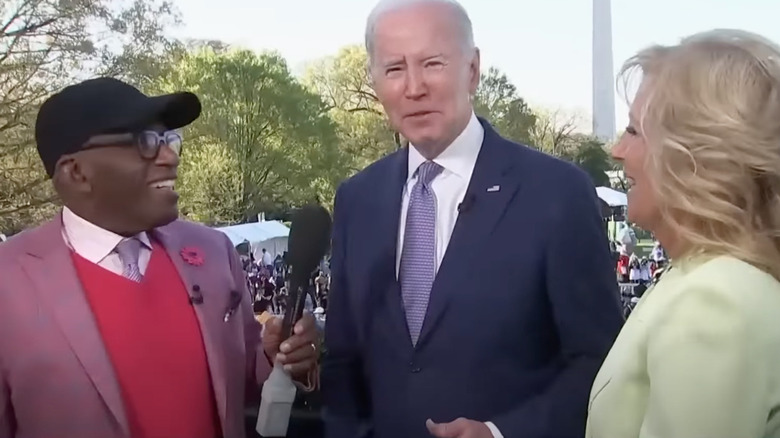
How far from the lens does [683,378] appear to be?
147 centimetres

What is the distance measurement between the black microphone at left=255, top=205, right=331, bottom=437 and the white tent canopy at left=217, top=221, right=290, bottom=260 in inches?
765

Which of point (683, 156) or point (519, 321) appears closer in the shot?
point (683, 156)

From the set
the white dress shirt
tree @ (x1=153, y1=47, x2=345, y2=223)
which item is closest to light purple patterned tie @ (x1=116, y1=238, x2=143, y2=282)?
the white dress shirt

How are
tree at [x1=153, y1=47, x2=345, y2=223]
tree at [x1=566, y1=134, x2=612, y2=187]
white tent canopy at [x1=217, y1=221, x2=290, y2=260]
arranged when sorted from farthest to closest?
tree at [x1=566, y1=134, x2=612, y2=187], tree at [x1=153, y1=47, x2=345, y2=223], white tent canopy at [x1=217, y1=221, x2=290, y2=260]

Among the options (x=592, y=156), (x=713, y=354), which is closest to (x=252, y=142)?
(x=592, y=156)

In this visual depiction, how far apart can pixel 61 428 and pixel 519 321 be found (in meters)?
1.23

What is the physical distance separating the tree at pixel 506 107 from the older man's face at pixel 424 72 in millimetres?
34764

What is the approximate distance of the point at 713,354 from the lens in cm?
144

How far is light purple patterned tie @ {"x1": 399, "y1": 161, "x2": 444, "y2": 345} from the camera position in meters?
2.36

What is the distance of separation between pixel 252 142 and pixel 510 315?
33.2 metres

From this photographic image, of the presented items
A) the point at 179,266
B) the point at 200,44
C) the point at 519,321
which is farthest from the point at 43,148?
the point at 200,44

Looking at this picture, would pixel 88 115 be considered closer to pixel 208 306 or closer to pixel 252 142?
pixel 208 306

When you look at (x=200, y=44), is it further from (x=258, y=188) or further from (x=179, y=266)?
(x=179, y=266)

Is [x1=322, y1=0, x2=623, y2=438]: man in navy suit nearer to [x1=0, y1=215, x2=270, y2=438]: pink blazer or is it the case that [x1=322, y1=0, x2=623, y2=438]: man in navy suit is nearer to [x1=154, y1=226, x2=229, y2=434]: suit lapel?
[x1=154, y1=226, x2=229, y2=434]: suit lapel
